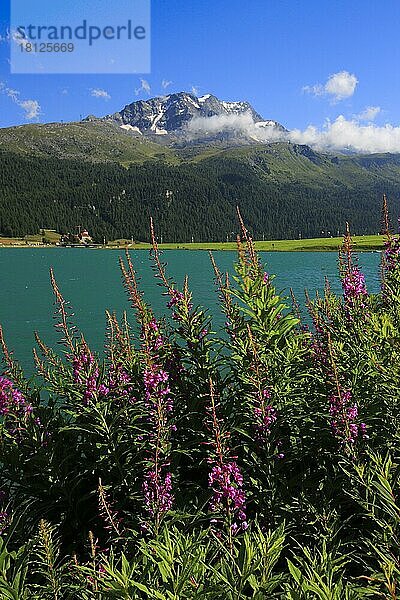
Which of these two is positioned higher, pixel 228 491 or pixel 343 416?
pixel 343 416

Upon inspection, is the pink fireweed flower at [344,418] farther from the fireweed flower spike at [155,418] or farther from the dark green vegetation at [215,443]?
the fireweed flower spike at [155,418]

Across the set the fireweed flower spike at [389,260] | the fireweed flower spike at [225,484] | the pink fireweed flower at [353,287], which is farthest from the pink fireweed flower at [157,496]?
the fireweed flower spike at [389,260]

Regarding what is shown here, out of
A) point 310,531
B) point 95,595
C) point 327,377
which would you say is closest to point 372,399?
point 327,377

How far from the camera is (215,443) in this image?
3.91m

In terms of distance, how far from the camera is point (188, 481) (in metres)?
5.21

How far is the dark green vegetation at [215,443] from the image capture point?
4.24m

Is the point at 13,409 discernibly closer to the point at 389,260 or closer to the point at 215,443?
the point at 215,443

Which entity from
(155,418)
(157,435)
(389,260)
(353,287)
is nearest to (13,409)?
(155,418)

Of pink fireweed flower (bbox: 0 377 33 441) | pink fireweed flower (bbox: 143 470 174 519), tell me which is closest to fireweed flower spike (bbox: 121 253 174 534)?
pink fireweed flower (bbox: 143 470 174 519)

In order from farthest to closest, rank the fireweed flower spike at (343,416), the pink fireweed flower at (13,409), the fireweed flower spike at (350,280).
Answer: the fireweed flower spike at (350,280)
the pink fireweed flower at (13,409)
the fireweed flower spike at (343,416)

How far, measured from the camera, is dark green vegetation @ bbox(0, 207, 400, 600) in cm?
424

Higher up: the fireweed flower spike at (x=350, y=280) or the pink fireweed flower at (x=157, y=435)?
the fireweed flower spike at (x=350, y=280)

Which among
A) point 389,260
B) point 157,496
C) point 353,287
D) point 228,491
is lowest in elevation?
point 157,496

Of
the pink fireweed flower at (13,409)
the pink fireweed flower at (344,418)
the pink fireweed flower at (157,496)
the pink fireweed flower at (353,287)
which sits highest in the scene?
the pink fireweed flower at (353,287)
